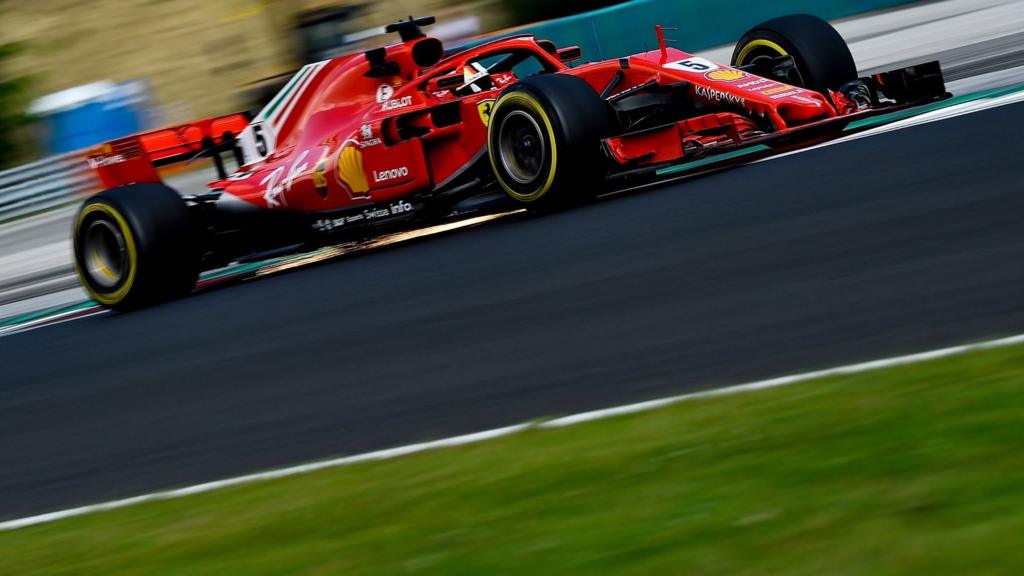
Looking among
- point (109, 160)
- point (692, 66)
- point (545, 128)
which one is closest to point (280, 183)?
point (109, 160)

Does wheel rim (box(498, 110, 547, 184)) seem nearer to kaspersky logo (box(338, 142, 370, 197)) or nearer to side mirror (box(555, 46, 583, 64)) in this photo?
kaspersky logo (box(338, 142, 370, 197))

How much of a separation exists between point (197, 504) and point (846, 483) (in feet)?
6.94

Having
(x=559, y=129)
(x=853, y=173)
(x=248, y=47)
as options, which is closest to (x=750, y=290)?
(x=853, y=173)

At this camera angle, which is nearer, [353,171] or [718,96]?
[718,96]

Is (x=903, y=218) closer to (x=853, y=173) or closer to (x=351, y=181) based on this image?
(x=853, y=173)

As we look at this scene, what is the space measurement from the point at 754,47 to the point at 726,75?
29.8 inches

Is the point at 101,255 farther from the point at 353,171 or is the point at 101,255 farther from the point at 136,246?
the point at 353,171

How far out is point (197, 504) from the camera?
4.67 m

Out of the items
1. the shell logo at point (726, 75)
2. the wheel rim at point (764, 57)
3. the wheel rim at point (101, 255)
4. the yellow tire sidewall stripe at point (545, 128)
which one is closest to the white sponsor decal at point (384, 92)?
the yellow tire sidewall stripe at point (545, 128)

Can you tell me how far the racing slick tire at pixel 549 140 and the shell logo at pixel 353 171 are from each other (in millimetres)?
1058

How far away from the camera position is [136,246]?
961 centimetres

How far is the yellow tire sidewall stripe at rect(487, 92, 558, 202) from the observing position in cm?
838

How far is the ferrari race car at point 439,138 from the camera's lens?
8.60 metres

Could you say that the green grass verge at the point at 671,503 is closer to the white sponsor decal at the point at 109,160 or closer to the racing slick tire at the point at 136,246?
the racing slick tire at the point at 136,246
